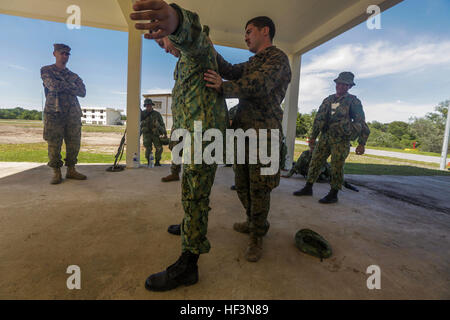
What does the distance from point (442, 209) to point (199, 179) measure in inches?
149

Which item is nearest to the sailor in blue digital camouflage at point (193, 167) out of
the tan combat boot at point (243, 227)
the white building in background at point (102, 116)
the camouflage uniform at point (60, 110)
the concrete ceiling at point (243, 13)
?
the tan combat boot at point (243, 227)

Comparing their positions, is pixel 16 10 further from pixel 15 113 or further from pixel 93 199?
pixel 15 113

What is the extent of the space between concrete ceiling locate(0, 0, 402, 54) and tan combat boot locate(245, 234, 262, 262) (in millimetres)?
3851

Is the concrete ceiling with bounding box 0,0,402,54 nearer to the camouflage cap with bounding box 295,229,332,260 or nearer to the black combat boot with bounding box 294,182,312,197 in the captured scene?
the black combat boot with bounding box 294,182,312,197

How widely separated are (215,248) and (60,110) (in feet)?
10.7

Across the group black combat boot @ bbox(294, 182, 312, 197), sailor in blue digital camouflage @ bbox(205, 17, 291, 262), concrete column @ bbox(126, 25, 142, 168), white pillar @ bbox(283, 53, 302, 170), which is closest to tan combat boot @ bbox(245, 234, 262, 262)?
sailor in blue digital camouflage @ bbox(205, 17, 291, 262)

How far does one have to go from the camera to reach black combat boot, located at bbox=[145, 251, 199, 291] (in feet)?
3.81

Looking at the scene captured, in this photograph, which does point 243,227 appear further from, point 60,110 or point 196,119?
point 60,110

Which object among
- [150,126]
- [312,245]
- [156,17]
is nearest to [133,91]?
[150,126]

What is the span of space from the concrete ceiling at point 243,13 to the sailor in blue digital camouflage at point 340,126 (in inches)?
57.8

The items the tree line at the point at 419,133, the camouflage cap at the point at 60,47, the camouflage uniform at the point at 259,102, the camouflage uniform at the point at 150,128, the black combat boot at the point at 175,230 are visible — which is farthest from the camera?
the tree line at the point at 419,133

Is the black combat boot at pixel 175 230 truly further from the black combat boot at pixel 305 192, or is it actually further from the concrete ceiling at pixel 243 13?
the concrete ceiling at pixel 243 13

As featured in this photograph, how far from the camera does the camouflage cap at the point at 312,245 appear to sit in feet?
5.19

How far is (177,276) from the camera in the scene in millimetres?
1178
